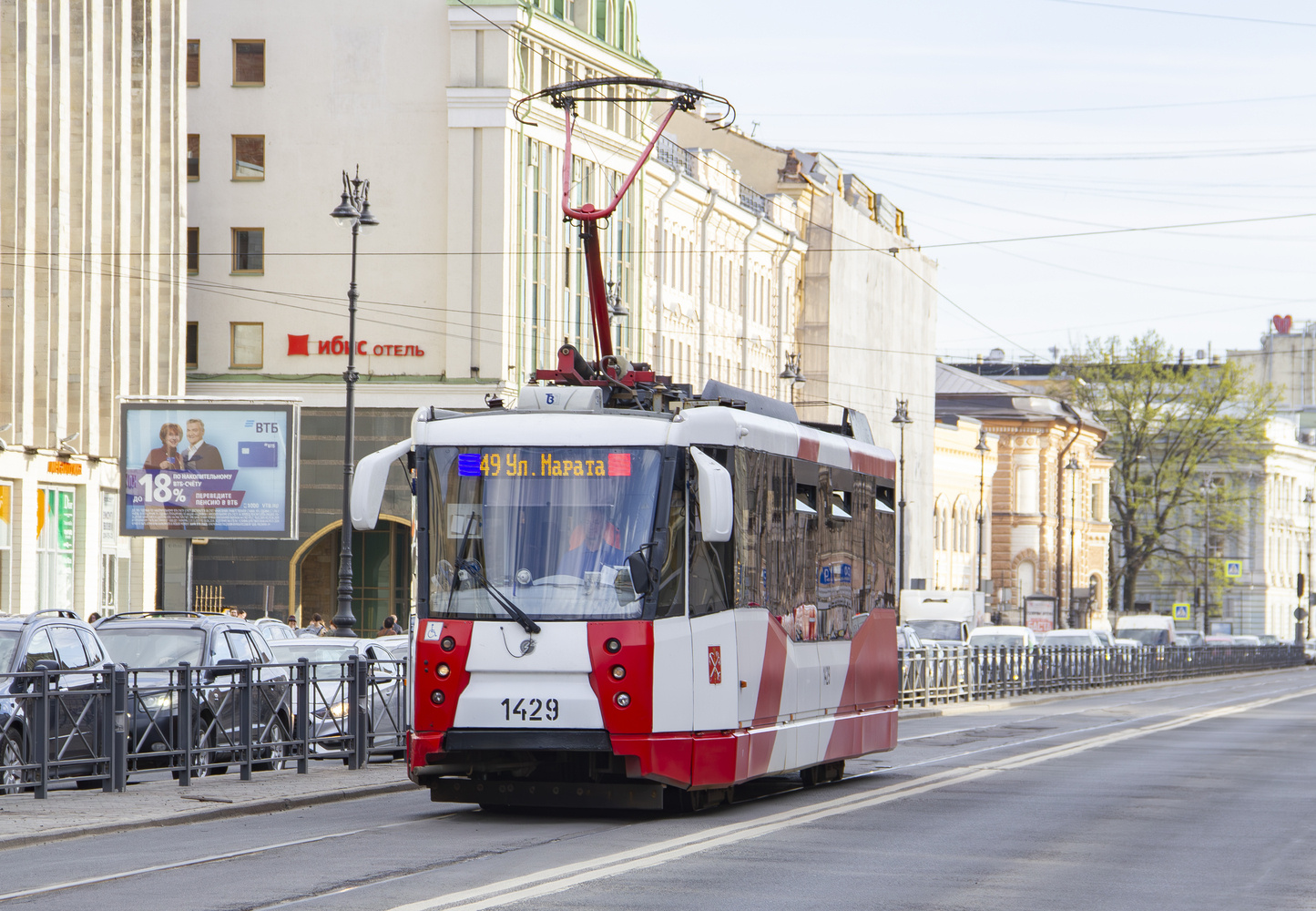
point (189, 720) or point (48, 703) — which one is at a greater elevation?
point (48, 703)

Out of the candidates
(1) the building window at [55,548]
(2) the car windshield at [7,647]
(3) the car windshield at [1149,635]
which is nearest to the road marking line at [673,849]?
(2) the car windshield at [7,647]

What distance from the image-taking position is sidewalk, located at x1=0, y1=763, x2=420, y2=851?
15.5 metres

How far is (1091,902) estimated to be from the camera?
1196cm

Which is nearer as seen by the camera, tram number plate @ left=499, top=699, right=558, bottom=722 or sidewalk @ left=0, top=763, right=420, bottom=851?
tram number plate @ left=499, top=699, right=558, bottom=722

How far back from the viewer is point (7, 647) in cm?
1902

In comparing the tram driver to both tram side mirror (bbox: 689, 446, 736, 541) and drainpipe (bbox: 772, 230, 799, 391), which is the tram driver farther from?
drainpipe (bbox: 772, 230, 799, 391)

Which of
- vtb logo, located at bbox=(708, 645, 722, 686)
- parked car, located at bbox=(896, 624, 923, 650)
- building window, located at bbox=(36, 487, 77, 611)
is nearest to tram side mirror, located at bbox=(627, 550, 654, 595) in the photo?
vtb logo, located at bbox=(708, 645, 722, 686)

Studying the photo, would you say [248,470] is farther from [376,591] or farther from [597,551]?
[597,551]

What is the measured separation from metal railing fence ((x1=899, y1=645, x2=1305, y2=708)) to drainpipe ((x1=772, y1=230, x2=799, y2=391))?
19715mm

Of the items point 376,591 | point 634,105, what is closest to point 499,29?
point 634,105

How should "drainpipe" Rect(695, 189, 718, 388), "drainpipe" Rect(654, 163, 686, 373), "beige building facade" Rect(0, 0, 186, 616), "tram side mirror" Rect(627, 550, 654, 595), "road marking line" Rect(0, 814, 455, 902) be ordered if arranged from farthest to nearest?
"drainpipe" Rect(695, 189, 718, 388) < "drainpipe" Rect(654, 163, 686, 373) < "beige building facade" Rect(0, 0, 186, 616) < "tram side mirror" Rect(627, 550, 654, 595) < "road marking line" Rect(0, 814, 455, 902)

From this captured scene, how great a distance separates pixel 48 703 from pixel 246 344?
4154 centimetres

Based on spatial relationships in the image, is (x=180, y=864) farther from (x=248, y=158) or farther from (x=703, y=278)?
(x=703, y=278)

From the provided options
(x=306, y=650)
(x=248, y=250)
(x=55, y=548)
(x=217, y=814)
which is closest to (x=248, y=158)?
(x=248, y=250)
